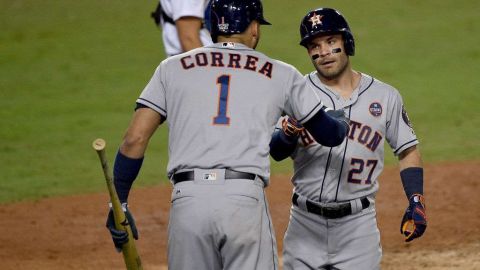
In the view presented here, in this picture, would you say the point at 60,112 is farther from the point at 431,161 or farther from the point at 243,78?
the point at 243,78

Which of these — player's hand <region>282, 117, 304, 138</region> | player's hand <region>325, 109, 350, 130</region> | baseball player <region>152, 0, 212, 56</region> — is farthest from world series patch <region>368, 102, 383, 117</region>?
baseball player <region>152, 0, 212, 56</region>

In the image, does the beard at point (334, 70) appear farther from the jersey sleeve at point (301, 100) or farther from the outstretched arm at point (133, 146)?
the outstretched arm at point (133, 146)

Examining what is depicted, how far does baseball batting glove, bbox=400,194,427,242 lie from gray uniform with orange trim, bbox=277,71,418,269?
0.19 meters

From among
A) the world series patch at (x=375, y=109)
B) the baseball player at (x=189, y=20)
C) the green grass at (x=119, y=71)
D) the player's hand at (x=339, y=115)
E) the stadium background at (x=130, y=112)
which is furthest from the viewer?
the green grass at (x=119, y=71)

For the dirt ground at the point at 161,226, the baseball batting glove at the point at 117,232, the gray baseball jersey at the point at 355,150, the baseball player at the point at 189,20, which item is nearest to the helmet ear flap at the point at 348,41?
the gray baseball jersey at the point at 355,150

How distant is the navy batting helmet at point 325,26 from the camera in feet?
17.7

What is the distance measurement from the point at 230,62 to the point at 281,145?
637 millimetres

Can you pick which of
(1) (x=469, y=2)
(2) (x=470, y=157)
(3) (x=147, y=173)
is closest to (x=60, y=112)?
(3) (x=147, y=173)

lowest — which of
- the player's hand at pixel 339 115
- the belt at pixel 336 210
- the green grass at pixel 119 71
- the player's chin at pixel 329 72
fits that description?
the green grass at pixel 119 71

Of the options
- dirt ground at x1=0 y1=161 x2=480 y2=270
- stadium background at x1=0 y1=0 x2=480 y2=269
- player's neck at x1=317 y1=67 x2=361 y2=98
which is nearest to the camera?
player's neck at x1=317 y1=67 x2=361 y2=98

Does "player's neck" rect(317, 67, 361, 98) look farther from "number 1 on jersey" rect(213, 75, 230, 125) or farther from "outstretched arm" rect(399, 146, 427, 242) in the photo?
"number 1 on jersey" rect(213, 75, 230, 125)

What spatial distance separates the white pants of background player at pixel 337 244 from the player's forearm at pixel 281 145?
1.22 ft

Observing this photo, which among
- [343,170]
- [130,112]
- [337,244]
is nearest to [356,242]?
[337,244]

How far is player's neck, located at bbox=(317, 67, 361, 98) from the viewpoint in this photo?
549 cm
